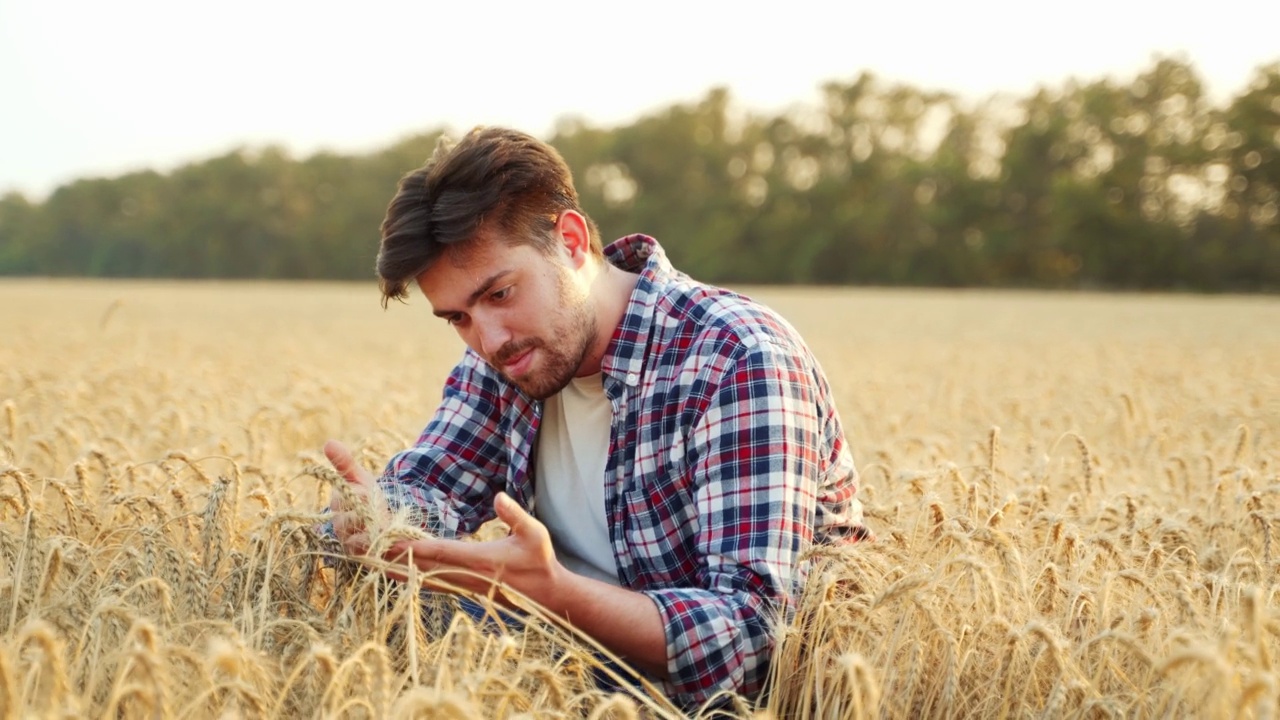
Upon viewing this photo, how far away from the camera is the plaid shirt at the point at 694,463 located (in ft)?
8.26

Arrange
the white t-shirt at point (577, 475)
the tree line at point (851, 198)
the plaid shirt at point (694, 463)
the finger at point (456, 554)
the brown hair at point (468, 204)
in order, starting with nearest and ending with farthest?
1. the finger at point (456, 554)
2. the plaid shirt at point (694, 463)
3. the brown hair at point (468, 204)
4. the white t-shirt at point (577, 475)
5. the tree line at point (851, 198)

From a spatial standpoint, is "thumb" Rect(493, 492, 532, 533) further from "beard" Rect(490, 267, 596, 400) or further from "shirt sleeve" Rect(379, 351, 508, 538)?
"shirt sleeve" Rect(379, 351, 508, 538)

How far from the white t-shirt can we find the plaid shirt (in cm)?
6

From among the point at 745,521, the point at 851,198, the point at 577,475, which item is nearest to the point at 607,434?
the point at 577,475

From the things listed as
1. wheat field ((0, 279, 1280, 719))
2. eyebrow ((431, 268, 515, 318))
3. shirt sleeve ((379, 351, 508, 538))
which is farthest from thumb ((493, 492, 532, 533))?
shirt sleeve ((379, 351, 508, 538))

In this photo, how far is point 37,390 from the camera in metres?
6.62

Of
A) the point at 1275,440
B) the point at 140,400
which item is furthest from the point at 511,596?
the point at 140,400

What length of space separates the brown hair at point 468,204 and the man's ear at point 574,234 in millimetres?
26

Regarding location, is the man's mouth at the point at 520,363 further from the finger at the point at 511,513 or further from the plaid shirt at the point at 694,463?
the finger at the point at 511,513

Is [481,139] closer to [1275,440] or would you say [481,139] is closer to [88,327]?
[1275,440]

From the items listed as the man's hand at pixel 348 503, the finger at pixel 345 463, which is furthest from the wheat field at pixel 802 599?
the finger at pixel 345 463

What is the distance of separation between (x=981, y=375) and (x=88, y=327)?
14.2 metres

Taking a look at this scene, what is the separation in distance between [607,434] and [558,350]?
1.14ft

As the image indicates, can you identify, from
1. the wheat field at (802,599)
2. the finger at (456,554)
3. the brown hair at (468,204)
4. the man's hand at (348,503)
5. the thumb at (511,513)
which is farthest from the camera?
the brown hair at (468,204)
